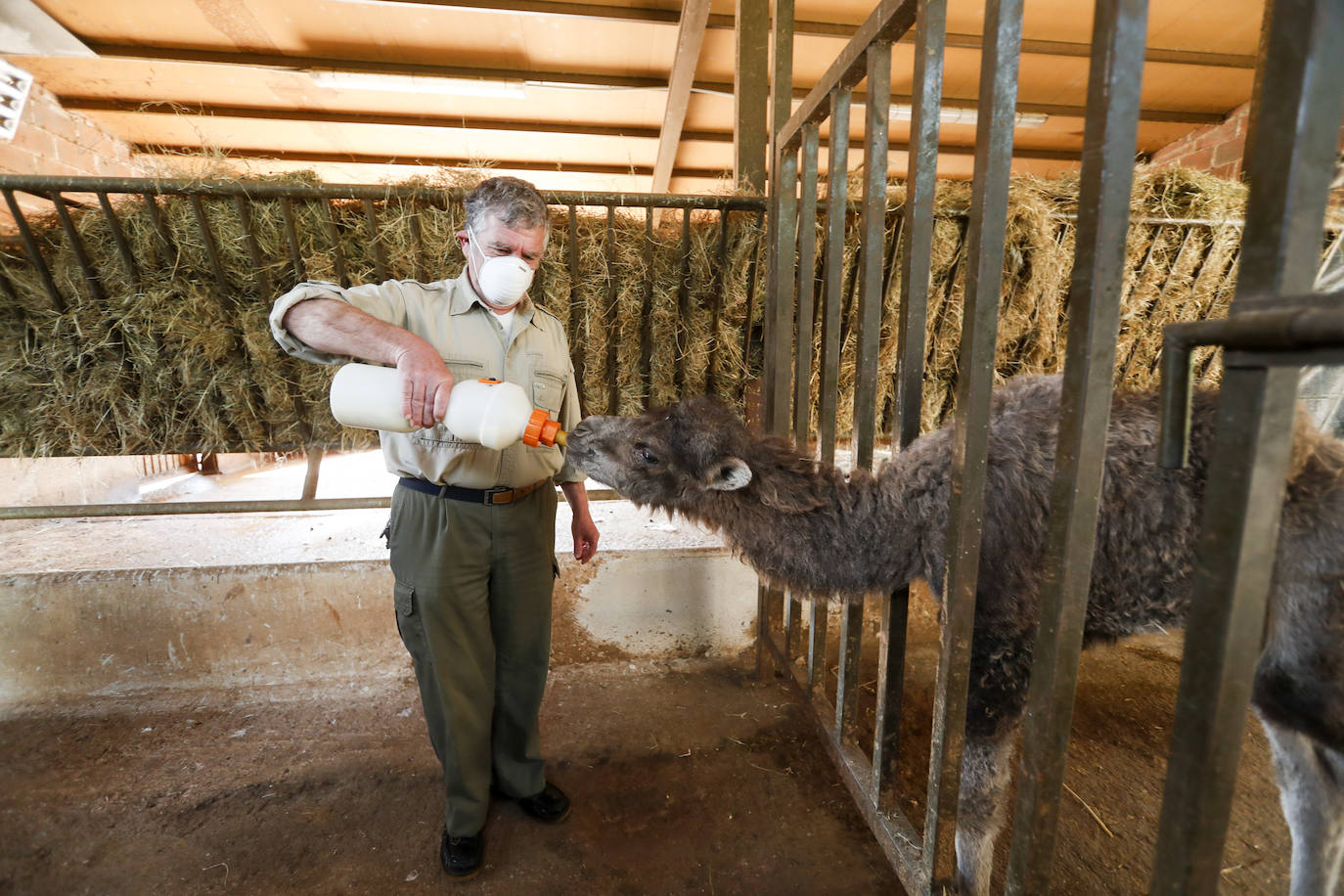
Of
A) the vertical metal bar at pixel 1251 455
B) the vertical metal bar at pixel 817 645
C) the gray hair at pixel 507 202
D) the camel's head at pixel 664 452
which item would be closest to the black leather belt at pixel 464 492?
the camel's head at pixel 664 452

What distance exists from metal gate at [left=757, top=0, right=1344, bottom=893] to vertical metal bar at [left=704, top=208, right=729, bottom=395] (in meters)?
1.08

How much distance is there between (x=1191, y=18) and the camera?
571cm

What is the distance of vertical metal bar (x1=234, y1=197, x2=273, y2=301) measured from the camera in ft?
11.7

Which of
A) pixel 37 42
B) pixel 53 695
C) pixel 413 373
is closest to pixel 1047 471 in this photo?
pixel 413 373

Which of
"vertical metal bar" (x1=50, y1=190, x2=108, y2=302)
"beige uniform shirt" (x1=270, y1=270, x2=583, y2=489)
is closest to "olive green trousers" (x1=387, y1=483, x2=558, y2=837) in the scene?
"beige uniform shirt" (x1=270, y1=270, x2=583, y2=489)

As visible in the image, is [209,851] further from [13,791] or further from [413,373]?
[413,373]

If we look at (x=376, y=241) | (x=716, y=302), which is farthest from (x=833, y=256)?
(x=376, y=241)

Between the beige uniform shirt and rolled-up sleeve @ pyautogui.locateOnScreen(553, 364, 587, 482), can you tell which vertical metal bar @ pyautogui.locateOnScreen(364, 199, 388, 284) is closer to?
the beige uniform shirt

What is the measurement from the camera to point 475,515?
2533 mm

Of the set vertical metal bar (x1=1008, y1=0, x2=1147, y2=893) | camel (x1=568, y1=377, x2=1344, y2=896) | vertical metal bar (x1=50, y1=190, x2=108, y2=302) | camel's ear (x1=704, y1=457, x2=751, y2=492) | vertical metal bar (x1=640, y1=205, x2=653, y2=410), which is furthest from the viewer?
vertical metal bar (x1=640, y1=205, x2=653, y2=410)

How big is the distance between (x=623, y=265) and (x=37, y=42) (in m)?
6.65

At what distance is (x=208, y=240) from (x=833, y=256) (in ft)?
12.0

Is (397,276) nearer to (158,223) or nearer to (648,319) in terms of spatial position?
(158,223)

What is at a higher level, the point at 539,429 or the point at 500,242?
the point at 500,242
